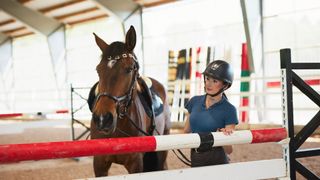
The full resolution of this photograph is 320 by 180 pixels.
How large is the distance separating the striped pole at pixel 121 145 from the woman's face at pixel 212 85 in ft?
1.54

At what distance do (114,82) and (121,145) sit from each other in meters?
0.73

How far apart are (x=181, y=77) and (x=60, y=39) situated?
802cm

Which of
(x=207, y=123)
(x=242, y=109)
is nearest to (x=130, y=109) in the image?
(x=207, y=123)

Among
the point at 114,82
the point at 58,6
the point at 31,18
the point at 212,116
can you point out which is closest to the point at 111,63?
the point at 114,82

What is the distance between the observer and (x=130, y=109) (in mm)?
2641

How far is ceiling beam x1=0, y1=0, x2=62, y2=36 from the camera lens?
14.5 meters

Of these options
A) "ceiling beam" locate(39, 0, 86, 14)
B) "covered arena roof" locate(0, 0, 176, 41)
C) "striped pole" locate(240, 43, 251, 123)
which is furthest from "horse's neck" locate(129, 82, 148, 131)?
"ceiling beam" locate(39, 0, 86, 14)

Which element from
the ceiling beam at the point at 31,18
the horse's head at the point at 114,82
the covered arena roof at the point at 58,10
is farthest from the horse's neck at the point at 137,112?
the ceiling beam at the point at 31,18

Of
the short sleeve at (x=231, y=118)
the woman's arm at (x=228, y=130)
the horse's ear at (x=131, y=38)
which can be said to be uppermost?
the horse's ear at (x=131, y=38)

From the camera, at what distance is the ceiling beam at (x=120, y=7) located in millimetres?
12509

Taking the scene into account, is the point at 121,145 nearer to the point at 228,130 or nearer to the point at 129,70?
the point at 228,130

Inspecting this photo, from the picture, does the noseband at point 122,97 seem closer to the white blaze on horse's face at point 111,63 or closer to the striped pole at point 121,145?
the white blaze on horse's face at point 111,63

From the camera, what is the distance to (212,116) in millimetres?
2250

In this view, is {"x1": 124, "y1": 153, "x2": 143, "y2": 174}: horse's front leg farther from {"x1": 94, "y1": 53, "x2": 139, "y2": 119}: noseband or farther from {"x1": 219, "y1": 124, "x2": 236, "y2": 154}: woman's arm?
{"x1": 219, "y1": 124, "x2": 236, "y2": 154}: woman's arm
